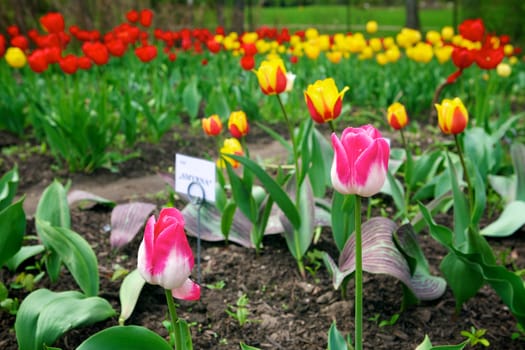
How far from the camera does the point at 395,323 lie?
6.45 ft

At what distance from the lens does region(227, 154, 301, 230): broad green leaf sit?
1.94 m

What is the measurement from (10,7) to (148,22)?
19.9ft

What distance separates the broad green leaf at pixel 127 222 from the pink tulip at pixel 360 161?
4.76ft

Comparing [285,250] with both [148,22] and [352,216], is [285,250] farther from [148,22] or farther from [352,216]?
[148,22]

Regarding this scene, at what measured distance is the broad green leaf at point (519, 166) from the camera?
2555mm

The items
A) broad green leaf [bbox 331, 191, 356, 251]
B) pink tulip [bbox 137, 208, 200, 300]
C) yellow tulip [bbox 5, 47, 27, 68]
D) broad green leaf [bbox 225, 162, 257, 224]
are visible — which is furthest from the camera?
yellow tulip [bbox 5, 47, 27, 68]

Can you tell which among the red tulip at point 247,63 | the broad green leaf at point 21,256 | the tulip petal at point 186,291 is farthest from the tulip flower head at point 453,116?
the red tulip at point 247,63

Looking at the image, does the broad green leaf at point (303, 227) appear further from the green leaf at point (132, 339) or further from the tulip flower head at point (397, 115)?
the green leaf at point (132, 339)

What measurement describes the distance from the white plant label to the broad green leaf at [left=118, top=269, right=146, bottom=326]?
346 millimetres

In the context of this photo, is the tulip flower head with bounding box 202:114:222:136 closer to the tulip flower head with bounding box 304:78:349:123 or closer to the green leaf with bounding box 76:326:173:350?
the tulip flower head with bounding box 304:78:349:123

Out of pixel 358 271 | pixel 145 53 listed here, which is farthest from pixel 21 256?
pixel 145 53

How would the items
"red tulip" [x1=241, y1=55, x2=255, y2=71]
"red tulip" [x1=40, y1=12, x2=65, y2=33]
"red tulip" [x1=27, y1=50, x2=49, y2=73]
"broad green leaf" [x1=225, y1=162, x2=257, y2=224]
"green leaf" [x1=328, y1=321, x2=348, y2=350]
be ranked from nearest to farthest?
"green leaf" [x1=328, y1=321, x2=348, y2=350] < "broad green leaf" [x1=225, y1=162, x2=257, y2=224] < "red tulip" [x1=241, y1=55, x2=255, y2=71] < "red tulip" [x1=27, y1=50, x2=49, y2=73] < "red tulip" [x1=40, y1=12, x2=65, y2=33]

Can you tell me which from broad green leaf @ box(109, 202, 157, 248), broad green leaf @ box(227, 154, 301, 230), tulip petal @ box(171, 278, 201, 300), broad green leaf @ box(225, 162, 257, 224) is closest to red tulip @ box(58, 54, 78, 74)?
broad green leaf @ box(109, 202, 157, 248)

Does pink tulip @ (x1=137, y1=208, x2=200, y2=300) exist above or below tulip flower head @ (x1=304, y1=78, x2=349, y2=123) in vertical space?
below
